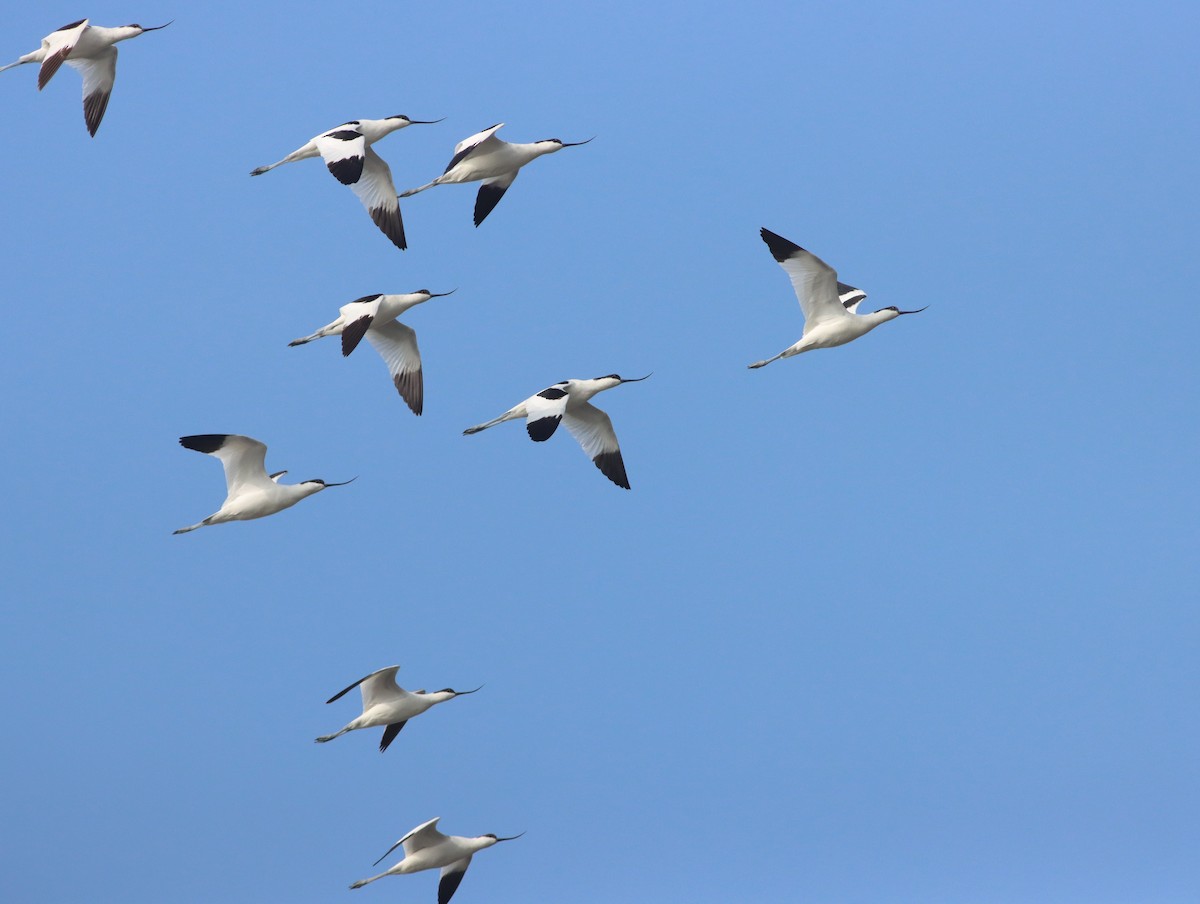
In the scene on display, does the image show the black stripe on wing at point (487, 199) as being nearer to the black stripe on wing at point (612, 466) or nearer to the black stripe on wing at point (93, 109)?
the black stripe on wing at point (612, 466)

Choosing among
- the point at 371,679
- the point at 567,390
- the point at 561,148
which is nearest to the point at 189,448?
the point at 371,679

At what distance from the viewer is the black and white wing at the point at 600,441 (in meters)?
20.3

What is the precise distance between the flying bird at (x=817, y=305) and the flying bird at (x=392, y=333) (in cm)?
383

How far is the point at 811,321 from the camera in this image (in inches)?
719

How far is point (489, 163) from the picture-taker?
19.3 m

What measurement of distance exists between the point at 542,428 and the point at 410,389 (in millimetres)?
3097

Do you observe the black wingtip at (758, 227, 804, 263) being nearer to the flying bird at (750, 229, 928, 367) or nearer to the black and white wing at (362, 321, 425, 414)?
the flying bird at (750, 229, 928, 367)

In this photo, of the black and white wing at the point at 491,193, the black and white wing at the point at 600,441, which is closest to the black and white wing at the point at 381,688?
the black and white wing at the point at 600,441

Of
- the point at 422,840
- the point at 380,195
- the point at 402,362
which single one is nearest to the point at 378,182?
the point at 380,195

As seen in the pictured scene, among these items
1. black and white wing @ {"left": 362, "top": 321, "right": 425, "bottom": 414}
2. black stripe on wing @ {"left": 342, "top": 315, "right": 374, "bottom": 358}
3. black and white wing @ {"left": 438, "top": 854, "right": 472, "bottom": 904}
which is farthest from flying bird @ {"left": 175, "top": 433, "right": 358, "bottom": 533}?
black and white wing @ {"left": 438, "top": 854, "right": 472, "bottom": 904}

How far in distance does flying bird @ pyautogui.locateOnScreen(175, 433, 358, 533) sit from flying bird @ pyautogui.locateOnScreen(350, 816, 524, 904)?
3.66m

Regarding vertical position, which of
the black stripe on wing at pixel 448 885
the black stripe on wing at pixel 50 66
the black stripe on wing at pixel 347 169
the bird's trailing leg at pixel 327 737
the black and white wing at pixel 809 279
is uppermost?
the black stripe on wing at pixel 50 66

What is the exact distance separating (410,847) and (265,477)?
164 inches

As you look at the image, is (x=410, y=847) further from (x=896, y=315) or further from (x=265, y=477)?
(x=896, y=315)
